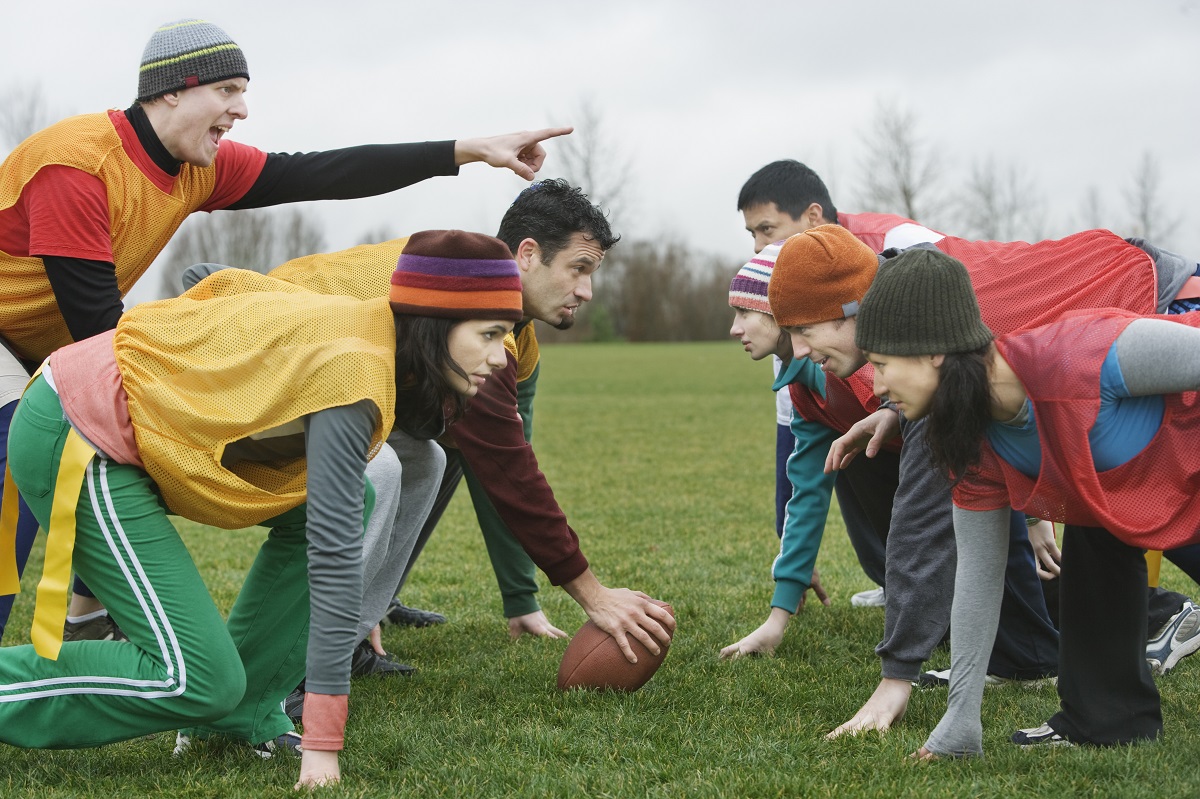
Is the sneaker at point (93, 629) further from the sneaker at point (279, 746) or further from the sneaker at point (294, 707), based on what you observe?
the sneaker at point (279, 746)

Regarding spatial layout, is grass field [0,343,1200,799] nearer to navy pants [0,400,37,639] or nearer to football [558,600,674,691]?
football [558,600,674,691]

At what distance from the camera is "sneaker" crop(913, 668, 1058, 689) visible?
443cm

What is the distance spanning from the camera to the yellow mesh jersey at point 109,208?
13.4 ft

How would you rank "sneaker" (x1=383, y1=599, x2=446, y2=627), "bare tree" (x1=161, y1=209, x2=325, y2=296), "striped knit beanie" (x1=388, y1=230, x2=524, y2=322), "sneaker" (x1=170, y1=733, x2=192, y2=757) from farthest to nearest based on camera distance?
"bare tree" (x1=161, y1=209, x2=325, y2=296) < "sneaker" (x1=383, y1=599, x2=446, y2=627) < "sneaker" (x1=170, y1=733, x2=192, y2=757) < "striped knit beanie" (x1=388, y1=230, x2=524, y2=322)

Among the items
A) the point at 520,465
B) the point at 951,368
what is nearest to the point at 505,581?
the point at 520,465

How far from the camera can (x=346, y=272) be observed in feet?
14.0

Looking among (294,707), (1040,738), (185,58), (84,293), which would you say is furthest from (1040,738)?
(185,58)

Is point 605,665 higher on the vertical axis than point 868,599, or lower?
higher

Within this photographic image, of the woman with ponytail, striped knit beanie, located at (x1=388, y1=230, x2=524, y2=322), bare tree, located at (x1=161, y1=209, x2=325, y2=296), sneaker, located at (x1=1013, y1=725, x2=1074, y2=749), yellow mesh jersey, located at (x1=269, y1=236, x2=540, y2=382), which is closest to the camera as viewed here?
the woman with ponytail

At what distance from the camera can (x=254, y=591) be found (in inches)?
149

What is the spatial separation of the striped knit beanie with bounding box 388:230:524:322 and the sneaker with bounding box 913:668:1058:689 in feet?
7.54

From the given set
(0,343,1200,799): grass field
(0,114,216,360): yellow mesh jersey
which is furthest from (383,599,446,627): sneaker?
(0,114,216,360): yellow mesh jersey

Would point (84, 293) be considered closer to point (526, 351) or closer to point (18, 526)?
point (18, 526)

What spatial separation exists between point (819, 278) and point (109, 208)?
2.45m
